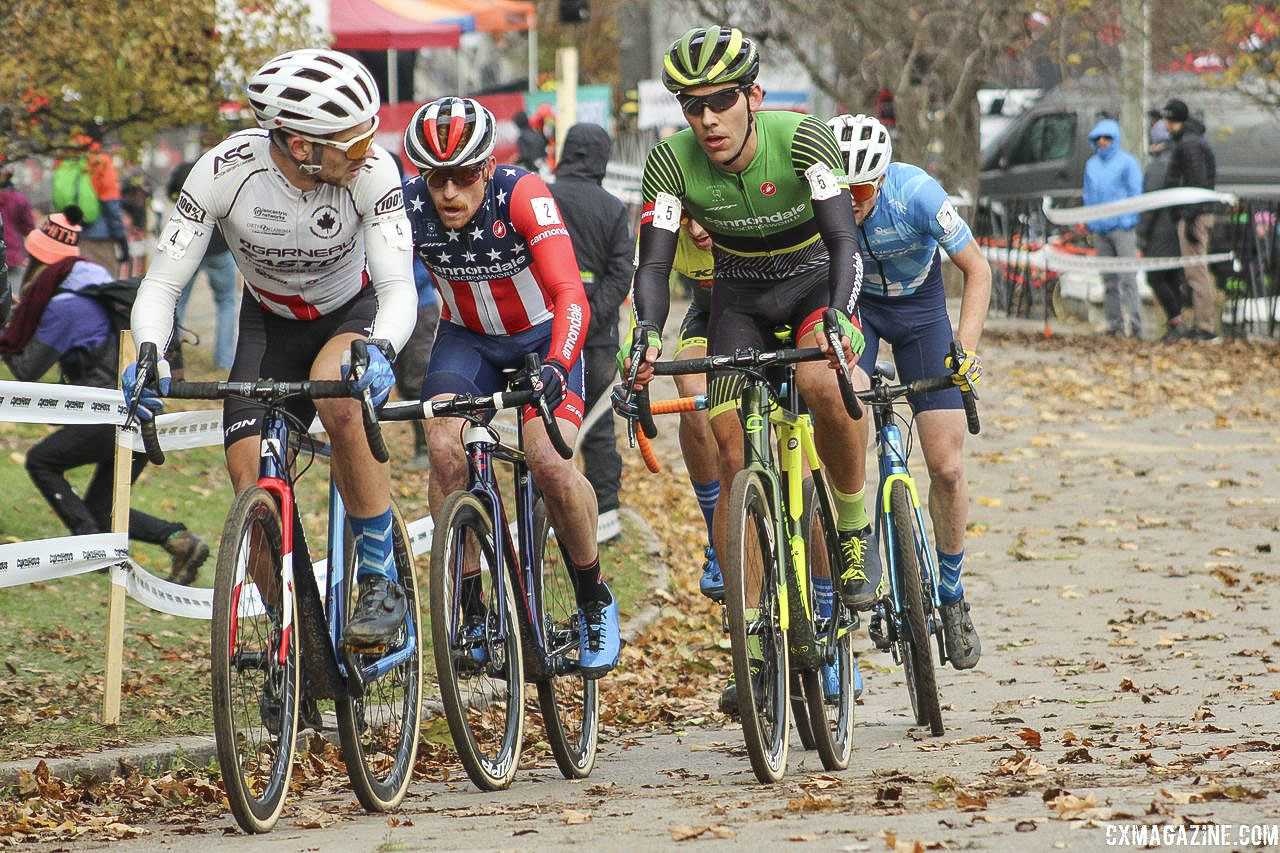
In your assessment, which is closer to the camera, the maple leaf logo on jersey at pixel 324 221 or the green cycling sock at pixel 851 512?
the maple leaf logo on jersey at pixel 324 221

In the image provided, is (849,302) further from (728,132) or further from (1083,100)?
(1083,100)

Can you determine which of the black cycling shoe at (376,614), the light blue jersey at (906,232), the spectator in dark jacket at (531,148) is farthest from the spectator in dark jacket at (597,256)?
the black cycling shoe at (376,614)

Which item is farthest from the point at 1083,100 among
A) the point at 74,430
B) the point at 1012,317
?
the point at 74,430

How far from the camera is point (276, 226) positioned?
6.24 meters

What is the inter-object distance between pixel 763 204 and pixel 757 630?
159cm

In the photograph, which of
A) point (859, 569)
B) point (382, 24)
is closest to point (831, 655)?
point (859, 569)

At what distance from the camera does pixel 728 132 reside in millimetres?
6738

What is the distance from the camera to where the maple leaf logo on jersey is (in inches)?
247

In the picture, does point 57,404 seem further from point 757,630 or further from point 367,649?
point 757,630

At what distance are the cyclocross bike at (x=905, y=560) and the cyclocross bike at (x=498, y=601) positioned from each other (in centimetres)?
127

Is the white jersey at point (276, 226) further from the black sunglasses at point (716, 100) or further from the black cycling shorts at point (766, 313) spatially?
the black cycling shorts at point (766, 313)

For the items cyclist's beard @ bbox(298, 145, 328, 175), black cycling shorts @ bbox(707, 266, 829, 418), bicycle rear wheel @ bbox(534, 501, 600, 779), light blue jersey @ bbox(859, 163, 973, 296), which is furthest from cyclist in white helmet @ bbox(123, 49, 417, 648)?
light blue jersey @ bbox(859, 163, 973, 296)

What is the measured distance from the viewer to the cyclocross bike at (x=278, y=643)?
17.9 ft

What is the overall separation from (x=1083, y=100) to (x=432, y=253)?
2302 cm
